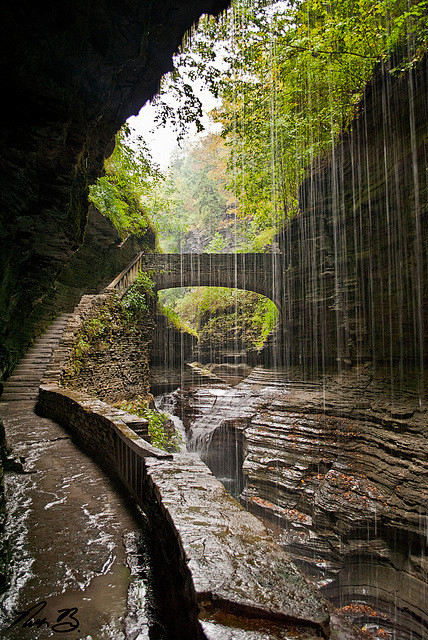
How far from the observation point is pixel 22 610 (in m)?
1.79

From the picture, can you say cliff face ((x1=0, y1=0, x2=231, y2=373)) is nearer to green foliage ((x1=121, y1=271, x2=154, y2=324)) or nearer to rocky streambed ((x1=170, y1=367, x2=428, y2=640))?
rocky streambed ((x1=170, y1=367, x2=428, y2=640))

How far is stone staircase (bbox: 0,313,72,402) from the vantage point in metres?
8.16

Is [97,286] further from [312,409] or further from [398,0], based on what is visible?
[398,0]

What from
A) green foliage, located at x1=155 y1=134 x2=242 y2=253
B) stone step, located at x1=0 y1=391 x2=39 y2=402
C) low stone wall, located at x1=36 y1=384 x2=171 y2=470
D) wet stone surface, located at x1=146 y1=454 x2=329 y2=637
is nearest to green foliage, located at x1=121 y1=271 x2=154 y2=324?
stone step, located at x1=0 y1=391 x2=39 y2=402

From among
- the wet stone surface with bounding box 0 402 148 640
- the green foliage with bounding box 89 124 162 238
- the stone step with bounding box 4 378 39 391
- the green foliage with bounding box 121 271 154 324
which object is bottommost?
the wet stone surface with bounding box 0 402 148 640

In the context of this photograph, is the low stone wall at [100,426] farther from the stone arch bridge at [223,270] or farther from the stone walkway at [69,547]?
the stone arch bridge at [223,270]

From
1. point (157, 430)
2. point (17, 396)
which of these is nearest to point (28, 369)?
point (17, 396)

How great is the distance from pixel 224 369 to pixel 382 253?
10.4 m

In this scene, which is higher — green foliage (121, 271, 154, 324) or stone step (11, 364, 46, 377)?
green foliage (121, 271, 154, 324)

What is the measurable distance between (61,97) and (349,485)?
6504 millimetres
